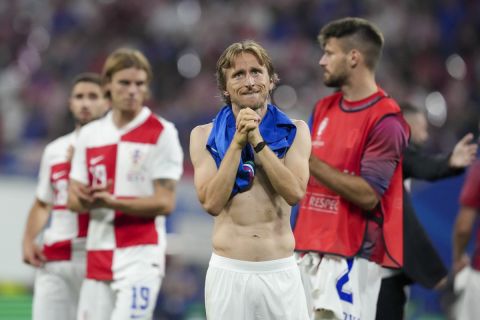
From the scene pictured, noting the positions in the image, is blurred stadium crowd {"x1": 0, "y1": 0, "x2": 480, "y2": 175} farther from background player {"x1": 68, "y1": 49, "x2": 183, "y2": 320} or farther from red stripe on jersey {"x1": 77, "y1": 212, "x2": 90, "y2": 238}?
background player {"x1": 68, "y1": 49, "x2": 183, "y2": 320}

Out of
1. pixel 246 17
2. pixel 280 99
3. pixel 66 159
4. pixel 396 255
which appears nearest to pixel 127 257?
pixel 66 159

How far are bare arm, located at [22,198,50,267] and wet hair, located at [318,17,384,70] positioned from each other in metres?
2.66

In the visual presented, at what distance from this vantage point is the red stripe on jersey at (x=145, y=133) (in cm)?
643

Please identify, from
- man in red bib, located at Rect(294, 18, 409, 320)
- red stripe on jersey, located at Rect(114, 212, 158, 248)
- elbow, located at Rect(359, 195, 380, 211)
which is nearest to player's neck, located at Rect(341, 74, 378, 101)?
man in red bib, located at Rect(294, 18, 409, 320)

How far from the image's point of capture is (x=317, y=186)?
5.86 meters

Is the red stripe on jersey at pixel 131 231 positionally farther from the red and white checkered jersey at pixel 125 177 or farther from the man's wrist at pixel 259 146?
the man's wrist at pixel 259 146

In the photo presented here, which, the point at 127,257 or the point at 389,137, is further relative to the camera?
the point at 127,257

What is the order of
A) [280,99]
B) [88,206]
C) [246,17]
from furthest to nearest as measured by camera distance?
[246,17] < [280,99] < [88,206]

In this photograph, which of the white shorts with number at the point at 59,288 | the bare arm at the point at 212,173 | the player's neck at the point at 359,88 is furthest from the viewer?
the white shorts with number at the point at 59,288

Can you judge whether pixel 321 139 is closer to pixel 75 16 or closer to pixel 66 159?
pixel 66 159

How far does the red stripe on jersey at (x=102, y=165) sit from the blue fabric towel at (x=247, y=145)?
172 centimetres

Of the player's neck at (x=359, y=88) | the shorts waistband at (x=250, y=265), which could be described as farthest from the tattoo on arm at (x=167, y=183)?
the shorts waistband at (x=250, y=265)

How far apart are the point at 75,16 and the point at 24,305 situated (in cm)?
649

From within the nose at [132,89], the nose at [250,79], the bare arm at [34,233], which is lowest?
the bare arm at [34,233]
